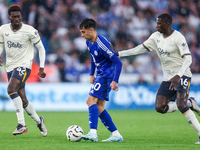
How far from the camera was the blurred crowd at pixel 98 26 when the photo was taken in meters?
14.2

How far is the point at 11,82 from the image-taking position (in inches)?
251

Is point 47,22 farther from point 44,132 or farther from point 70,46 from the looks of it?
point 44,132

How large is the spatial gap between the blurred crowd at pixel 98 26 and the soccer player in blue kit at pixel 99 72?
8125 millimetres

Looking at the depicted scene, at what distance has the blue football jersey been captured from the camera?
5.57m

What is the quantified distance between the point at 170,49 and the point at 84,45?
9.22m

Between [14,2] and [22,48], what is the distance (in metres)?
9.80

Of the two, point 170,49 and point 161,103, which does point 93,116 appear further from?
point 170,49

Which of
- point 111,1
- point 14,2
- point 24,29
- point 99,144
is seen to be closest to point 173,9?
point 111,1

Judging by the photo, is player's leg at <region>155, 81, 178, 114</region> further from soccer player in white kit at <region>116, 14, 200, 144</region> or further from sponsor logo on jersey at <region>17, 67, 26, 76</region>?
sponsor logo on jersey at <region>17, 67, 26, 76</region>

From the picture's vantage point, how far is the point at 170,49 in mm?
5973

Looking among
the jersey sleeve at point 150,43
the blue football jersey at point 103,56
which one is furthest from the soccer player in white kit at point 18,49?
the jersey sleeve at point 150,43

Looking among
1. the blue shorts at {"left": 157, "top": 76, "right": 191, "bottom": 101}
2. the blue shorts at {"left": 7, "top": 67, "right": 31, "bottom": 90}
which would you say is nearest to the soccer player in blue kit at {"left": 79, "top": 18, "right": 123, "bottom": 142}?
the blue shorts at {"left": 157, "top": 76, "right": 191, "bottom": 101}

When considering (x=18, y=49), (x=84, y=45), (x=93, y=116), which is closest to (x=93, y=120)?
(x=93, y=116)

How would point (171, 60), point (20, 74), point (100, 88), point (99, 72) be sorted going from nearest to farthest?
1. point (100, 88)
2. point (99, 72)
3. point (171, 60)
4. point (20, 74)
